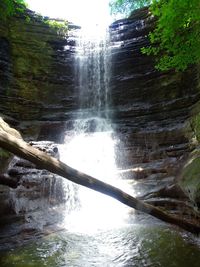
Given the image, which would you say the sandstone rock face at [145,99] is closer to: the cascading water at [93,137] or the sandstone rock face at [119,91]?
the sandstone rock face at [119,91]

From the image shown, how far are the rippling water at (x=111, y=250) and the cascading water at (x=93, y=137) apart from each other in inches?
49.3

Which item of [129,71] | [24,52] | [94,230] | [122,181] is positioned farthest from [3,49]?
[94,230]

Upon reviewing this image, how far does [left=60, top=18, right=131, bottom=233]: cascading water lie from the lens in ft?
29.1

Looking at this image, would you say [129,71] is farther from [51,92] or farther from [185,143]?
[185,143]

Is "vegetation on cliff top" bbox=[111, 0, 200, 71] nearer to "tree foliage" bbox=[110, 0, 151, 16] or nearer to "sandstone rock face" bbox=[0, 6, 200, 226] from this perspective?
"sandstone rock face" bbox=[0, 6, 200, 226]

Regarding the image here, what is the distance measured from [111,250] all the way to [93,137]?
396 inches

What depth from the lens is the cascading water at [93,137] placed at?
29.1ft

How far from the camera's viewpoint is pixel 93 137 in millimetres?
15211

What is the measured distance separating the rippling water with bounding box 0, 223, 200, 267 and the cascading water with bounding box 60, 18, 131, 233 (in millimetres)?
1252

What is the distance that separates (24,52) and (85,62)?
3.93 meters

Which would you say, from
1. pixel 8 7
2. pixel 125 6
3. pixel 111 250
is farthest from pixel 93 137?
pixel 125 6

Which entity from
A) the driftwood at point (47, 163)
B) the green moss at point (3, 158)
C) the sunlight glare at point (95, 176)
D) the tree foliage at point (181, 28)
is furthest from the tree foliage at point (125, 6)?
the driftwood at point (47, 163)

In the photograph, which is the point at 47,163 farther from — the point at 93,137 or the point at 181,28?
the point at 93,137

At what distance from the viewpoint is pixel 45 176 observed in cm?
965
